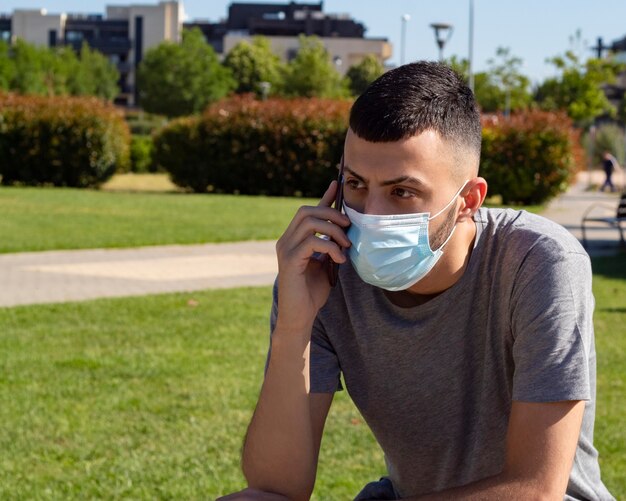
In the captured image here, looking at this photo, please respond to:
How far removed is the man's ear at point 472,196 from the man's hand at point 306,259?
0.27 meters

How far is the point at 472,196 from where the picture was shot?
8.24ft

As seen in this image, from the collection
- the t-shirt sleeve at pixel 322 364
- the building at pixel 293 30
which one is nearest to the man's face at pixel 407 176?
the t-shirt sleeve at pixel 322 364

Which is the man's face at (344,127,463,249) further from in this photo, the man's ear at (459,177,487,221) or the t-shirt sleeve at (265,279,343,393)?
the t-shirt sleeve at (265,279,343,393)

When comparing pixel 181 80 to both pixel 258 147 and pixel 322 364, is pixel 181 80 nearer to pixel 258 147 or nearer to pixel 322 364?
pixel 258 147

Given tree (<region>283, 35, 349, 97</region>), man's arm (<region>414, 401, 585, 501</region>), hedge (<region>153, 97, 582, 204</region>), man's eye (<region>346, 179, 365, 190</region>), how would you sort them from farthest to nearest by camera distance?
1. tree (<region>283, 35, 349, 97</region>)
2. hedge (<region>153, 97, 582, 204</region>)
3. man's eye (<region>346, 179, 365, 190</region>)
4. man's arm (<region>414, 401, 585, 501</region>)

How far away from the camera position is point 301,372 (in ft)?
8.69

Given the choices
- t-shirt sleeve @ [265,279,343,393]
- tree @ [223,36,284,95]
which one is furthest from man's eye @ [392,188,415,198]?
tree @ [223,36,284,95]

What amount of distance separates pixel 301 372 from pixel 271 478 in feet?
0.87

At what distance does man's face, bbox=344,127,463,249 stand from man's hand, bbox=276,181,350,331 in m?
0.12

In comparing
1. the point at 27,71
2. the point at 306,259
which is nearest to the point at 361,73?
the point at 27,71

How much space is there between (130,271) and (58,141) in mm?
17369

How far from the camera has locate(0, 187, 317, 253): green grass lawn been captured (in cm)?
1431

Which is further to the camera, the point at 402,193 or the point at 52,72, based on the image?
the point at 52,72

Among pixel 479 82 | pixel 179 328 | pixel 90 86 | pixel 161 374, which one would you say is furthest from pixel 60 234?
pixel 90 86
